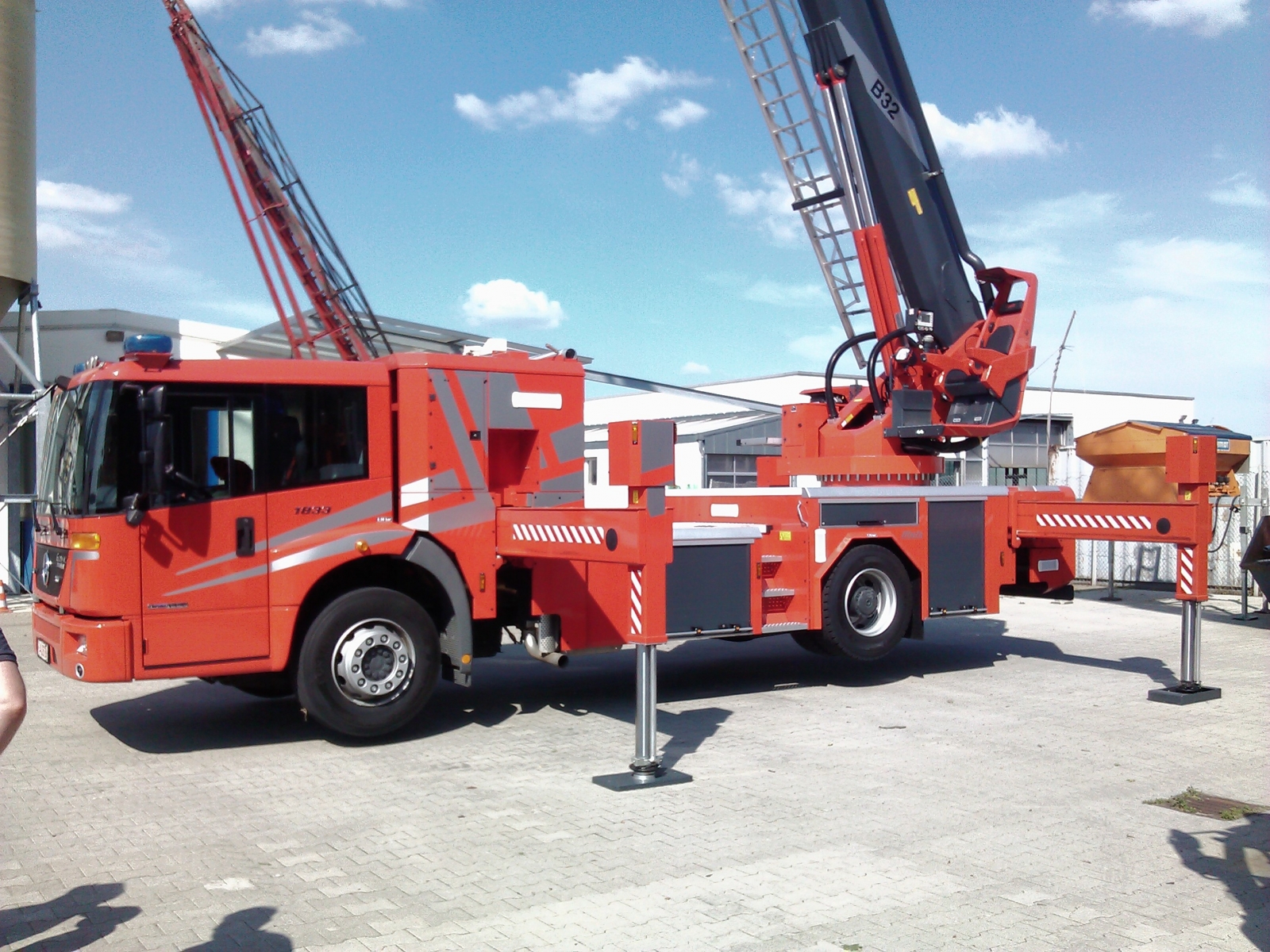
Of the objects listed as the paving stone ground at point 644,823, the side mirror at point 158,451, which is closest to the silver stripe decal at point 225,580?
the side mirror at point 158,451

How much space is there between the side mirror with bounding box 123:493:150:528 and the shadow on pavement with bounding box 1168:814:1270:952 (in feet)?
20.9

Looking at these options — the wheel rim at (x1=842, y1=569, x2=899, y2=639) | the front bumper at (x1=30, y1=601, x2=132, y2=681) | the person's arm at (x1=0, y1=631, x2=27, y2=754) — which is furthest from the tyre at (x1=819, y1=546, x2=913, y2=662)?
the person's arm at (x1=0, y1=631, x2=27, y2=754)

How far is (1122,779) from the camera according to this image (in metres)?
7.18

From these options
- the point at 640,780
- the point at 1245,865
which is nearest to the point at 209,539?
the point at 640,780

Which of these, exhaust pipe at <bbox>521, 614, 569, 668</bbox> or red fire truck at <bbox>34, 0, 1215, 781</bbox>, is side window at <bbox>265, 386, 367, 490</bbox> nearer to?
red fire truck at <bbox>34, 0, 1215, 781</bbox>

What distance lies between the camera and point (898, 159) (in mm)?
11891

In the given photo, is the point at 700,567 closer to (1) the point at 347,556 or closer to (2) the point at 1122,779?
(1) the point at 347,556

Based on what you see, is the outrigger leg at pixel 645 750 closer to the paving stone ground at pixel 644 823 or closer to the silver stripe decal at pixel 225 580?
the paving stone ground at pixel 644 823

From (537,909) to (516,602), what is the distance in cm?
407

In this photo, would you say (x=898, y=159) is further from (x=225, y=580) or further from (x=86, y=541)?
(x=86, y=541)

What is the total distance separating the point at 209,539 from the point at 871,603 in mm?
5936

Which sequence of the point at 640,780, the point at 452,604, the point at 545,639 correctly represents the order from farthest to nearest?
the point at 545,639
the point at 452,604
the point at 640,780

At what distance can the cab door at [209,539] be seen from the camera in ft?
24.3

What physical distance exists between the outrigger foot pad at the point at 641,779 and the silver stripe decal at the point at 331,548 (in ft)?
7.57
